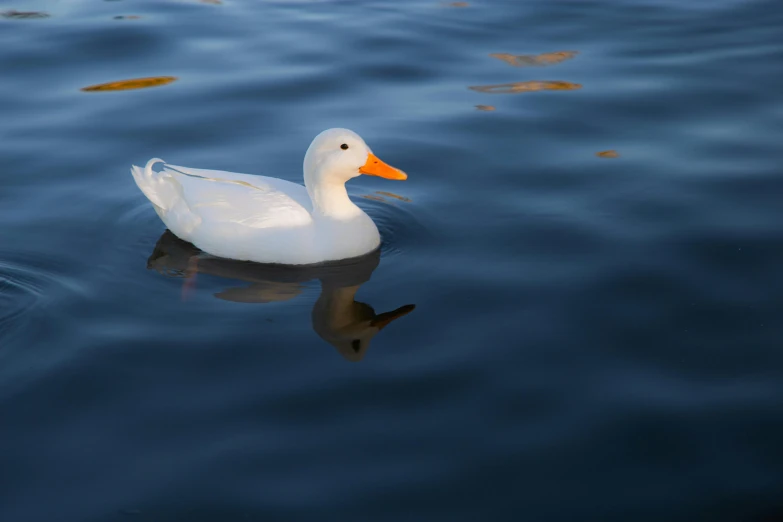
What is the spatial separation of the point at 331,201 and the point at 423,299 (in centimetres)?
106

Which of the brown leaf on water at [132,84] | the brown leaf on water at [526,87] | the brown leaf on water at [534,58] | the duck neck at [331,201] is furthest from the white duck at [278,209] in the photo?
the brown leaf on water at [534,58]

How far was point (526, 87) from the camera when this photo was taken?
975 cm

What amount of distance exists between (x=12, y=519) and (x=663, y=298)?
149 inches

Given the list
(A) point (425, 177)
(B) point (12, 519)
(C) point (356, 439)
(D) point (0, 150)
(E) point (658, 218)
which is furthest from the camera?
(D) point (0, 150)

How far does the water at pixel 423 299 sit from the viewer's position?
453cm

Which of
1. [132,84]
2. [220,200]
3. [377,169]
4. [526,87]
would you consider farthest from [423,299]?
[132,84]

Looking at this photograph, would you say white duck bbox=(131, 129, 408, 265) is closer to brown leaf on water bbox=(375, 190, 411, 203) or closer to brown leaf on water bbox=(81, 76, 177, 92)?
brown leaf on water bbox=(375, 190, 411, 203)

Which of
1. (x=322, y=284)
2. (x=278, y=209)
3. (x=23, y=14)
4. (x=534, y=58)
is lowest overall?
(x=322, y=284)

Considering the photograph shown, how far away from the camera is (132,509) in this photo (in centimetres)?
432

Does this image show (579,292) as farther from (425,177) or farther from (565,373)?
(425,177)

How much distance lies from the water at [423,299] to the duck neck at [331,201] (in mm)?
392

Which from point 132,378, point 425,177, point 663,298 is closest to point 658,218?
point 663,298

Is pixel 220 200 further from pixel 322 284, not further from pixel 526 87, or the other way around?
pixel 526 87

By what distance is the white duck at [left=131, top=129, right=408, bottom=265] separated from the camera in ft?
21.1
